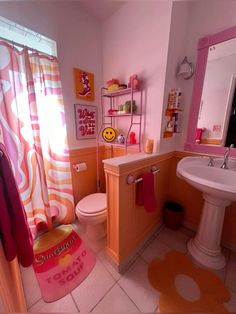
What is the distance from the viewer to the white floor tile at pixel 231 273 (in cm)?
114

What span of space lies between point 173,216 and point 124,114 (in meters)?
1.31

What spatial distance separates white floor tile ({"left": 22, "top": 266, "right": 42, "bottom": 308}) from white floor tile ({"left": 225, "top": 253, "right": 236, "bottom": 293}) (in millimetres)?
1515

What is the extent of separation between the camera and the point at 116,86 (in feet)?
4.91

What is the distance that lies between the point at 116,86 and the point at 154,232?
5.64ft

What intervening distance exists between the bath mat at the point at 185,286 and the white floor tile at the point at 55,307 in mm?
629

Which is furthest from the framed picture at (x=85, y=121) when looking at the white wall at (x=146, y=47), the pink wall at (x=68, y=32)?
the white wall at (x=146, y=47)

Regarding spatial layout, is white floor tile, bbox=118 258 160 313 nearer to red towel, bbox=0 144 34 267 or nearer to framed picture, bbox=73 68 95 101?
red towel, bbox=0 144 34 267

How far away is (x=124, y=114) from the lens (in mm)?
1521

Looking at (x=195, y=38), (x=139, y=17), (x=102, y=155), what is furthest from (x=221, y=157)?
(x=139, y=17)

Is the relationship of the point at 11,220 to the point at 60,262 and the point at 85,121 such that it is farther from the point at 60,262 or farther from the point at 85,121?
the point at 85,121

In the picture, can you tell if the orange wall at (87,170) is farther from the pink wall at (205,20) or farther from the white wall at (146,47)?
the pink wall at (205,20)

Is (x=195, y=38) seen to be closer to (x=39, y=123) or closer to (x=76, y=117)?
(x=76, y=117)

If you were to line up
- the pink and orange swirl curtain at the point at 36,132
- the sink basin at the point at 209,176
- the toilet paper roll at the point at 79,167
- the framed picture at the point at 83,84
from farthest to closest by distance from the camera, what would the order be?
1. the toilet paper roll at the point at 79,167
2. the framed picture at the point at 83,84
3. the pink and orange swirl curtain at the point at 36,132
4. the sink basin at the point at 209,176

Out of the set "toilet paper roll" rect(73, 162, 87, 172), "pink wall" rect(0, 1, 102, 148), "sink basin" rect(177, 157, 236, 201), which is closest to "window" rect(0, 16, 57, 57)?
"pink wall" rect(0, 1, 102, 148)
